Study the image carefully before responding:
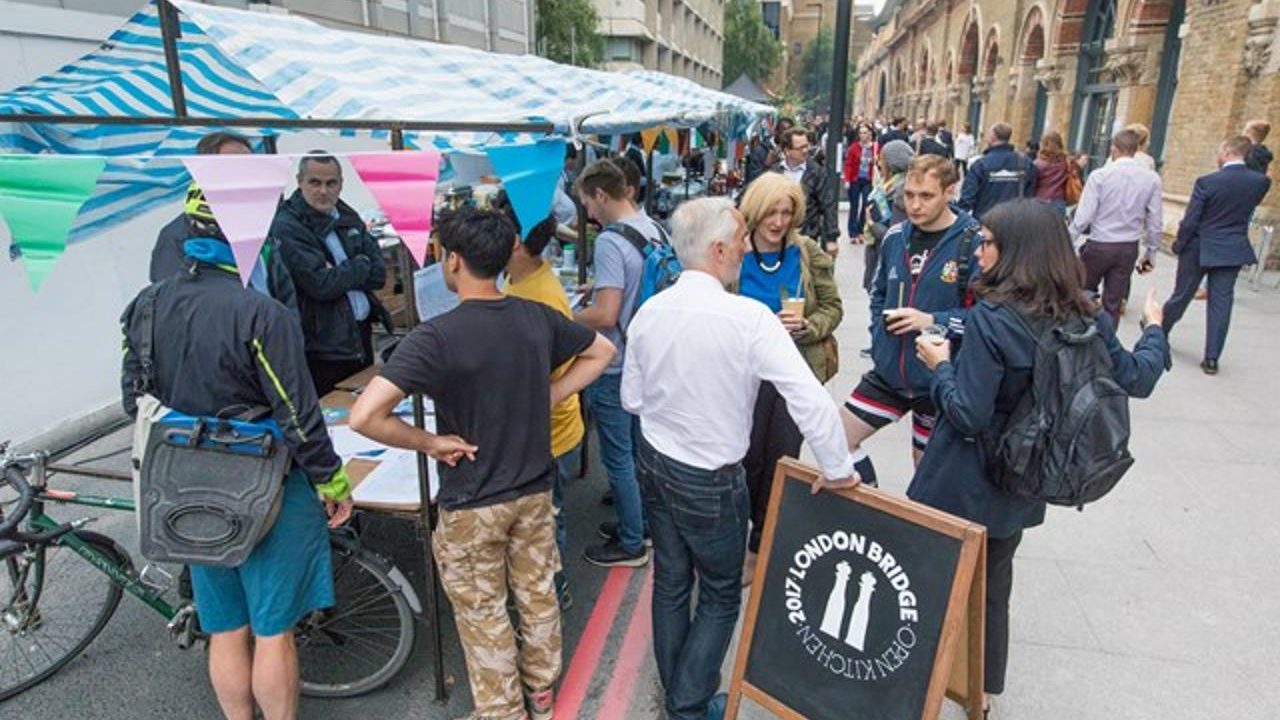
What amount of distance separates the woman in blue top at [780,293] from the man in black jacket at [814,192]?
354 cm

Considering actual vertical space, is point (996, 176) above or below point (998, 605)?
above

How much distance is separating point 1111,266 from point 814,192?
9.32ft

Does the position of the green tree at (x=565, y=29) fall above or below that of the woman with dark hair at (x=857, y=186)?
above

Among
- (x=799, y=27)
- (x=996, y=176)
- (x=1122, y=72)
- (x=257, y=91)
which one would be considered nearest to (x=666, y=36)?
(x=1122, y=72)

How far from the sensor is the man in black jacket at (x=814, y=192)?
763cm

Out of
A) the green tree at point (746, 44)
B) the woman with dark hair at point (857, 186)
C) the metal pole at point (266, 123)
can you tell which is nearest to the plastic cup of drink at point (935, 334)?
the metal pole at point (266, 123)

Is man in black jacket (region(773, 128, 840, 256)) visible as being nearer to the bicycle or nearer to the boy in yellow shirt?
the boy in yellow shirt

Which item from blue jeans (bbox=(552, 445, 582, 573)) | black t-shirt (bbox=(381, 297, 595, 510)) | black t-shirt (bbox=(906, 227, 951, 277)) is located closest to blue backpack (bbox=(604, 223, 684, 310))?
blue jeans (bbox=(552, 445, 582, 573))

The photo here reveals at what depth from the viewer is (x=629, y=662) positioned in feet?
10.4

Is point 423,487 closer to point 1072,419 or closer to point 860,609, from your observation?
point 860,609

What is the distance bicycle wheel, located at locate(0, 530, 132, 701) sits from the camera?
2877 millimetres

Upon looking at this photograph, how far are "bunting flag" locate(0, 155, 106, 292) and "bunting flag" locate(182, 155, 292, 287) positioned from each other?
0.42 metres

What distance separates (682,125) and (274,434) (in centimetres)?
462

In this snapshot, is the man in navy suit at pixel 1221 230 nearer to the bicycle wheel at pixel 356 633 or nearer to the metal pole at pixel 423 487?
the metal pole at pixel 423 487
